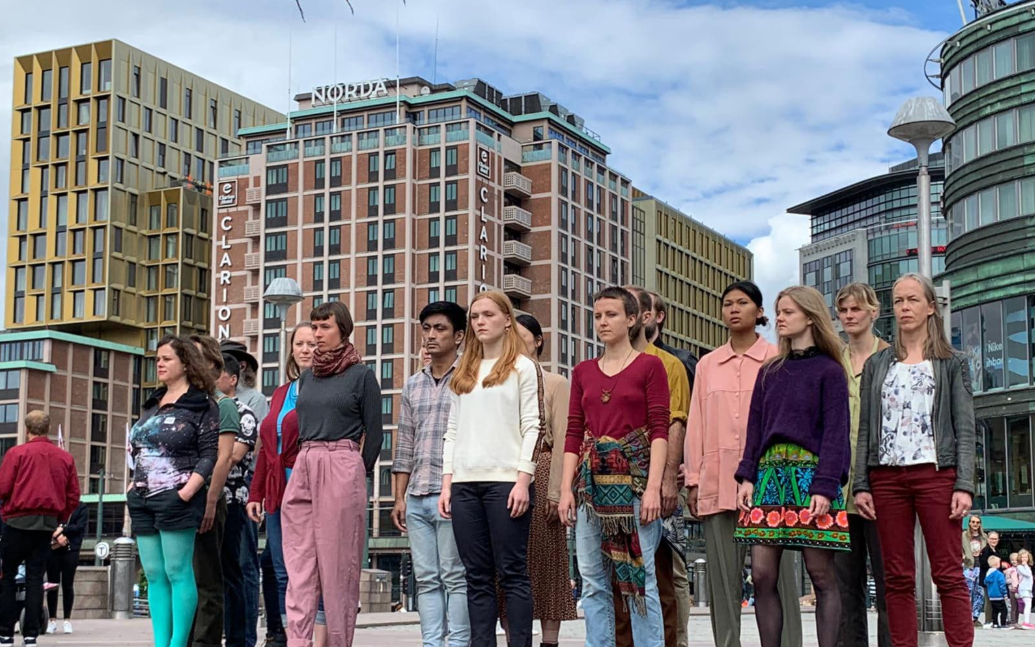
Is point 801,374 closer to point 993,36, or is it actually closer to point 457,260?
point 993,36

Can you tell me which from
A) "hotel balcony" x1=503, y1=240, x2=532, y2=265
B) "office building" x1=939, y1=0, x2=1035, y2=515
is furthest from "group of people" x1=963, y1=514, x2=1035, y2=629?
"hotel balcony" x1=503, y1=240, x2=532, y2=265

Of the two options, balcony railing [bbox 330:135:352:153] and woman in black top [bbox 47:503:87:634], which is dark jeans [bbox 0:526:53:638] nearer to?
woman in black top [bbox 47:503:87:634]

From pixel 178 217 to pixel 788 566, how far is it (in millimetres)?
108269

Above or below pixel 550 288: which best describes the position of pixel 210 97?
above

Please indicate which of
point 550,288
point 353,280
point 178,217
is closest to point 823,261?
point 550,288

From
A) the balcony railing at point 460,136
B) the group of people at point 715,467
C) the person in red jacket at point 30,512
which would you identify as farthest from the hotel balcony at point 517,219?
the group of people at point 715,467

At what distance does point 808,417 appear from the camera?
299 inches

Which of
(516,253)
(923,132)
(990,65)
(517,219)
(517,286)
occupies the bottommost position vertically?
(923,132)

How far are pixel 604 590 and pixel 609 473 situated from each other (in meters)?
0.64

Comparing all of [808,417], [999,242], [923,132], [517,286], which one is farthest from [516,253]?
[808,417]

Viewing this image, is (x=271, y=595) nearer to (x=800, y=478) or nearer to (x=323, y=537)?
(x=323, y=537)

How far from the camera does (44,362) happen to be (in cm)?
10412

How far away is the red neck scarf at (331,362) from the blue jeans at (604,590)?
1669 millimetres

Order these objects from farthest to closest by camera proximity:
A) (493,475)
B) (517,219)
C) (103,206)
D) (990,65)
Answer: (103,206), (517,219), (990,65), (493,475)
